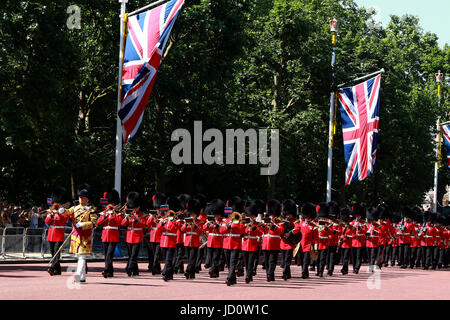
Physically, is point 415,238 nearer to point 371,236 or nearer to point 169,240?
point 371,236

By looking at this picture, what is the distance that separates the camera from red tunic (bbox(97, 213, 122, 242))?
16.3 metres

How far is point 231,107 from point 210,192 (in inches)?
197

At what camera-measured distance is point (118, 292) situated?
13883 millimetres

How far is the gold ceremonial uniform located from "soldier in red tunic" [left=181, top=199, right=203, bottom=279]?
2874mm

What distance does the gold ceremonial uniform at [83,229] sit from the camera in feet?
48.7

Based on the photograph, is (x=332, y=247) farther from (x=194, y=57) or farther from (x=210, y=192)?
(x=210, y=192)

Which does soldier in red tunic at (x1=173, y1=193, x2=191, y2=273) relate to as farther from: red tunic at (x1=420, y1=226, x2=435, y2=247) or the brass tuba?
red tunic at (x1=420, y1=226, x2=435, y2=247)

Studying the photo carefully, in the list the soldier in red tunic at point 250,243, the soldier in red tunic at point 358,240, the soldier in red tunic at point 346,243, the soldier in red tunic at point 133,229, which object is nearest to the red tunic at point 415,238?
the soldier in red tunic at point 358,240

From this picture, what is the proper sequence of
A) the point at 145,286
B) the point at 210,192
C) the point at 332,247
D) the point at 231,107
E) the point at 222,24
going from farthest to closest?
the point at 210,192
the point at 231,107
the point at 222,24
the point at 332,247
the point at 145,286

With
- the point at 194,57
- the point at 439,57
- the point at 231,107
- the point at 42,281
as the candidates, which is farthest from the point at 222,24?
the point at 439,57

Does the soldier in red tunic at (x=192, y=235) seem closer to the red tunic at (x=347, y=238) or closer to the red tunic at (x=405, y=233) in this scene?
the red tunic at (x=347, y=238)

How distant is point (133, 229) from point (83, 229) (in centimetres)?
238

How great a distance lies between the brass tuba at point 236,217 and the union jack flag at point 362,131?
1224cm

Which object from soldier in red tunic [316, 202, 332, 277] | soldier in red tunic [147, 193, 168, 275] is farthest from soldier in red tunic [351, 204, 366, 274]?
soldier in red tunic [147, 193, 168, 275]
